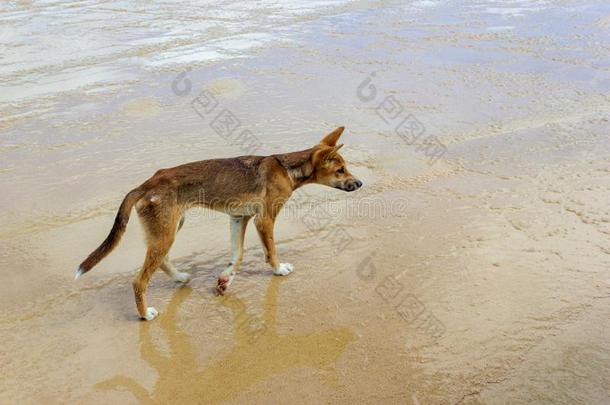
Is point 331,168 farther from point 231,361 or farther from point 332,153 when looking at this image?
point 231,361

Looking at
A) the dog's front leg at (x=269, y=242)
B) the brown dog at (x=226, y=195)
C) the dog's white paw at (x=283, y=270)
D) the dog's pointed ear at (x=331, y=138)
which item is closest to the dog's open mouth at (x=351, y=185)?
the brown dog at (x=226, y=195)

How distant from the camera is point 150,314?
6016 mm

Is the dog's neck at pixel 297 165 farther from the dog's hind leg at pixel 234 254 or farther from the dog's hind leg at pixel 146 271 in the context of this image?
the dog's hind leg at pixel 146 271

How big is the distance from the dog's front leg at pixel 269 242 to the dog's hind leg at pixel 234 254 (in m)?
0.22

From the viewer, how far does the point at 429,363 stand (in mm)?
5324

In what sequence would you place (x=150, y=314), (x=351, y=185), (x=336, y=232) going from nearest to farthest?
(x=150, y=314)
(x=351, y=185)
(x=336, y=232)

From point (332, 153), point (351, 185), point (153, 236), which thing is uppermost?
point (332, 153)

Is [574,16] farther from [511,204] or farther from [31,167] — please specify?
[31,167]

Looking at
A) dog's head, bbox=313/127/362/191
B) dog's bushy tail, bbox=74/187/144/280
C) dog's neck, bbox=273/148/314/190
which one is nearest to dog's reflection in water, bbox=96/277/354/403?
dog's bushy tail, bbox=74/187/144/280

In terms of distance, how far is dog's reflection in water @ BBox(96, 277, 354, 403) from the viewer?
5.08 metres

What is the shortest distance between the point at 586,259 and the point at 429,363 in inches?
98.9

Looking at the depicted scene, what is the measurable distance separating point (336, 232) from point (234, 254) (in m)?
1.58

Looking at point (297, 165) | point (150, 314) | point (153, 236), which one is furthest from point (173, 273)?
point (297, 165)

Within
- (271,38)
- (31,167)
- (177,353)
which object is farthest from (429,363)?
(271,38)
